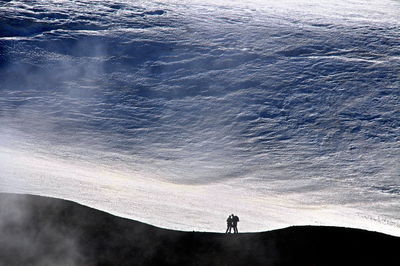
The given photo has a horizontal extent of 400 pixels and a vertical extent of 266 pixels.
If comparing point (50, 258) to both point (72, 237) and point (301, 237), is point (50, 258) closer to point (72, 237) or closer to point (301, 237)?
point (72, 237)

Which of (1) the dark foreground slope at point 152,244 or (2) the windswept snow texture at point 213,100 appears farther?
(2) the windswept snow texture at point 213,100

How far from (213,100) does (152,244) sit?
5614cm

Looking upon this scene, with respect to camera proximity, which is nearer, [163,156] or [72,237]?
[72,237]

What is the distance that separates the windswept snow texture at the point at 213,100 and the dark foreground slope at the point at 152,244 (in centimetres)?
2108

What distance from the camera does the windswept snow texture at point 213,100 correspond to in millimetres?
58375

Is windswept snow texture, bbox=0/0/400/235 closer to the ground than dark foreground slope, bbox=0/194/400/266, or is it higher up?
higher up

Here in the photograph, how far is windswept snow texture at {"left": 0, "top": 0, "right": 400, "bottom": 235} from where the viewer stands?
58375 mm

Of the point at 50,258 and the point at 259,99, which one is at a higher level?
the point at 259,99

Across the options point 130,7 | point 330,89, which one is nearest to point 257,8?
point 130,7

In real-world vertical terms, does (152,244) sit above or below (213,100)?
below

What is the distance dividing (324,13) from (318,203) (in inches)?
1947

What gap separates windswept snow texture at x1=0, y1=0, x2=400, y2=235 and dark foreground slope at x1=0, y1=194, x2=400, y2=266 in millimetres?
21077

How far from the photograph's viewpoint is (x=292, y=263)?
1861 centimetres

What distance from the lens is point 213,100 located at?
75.2m
